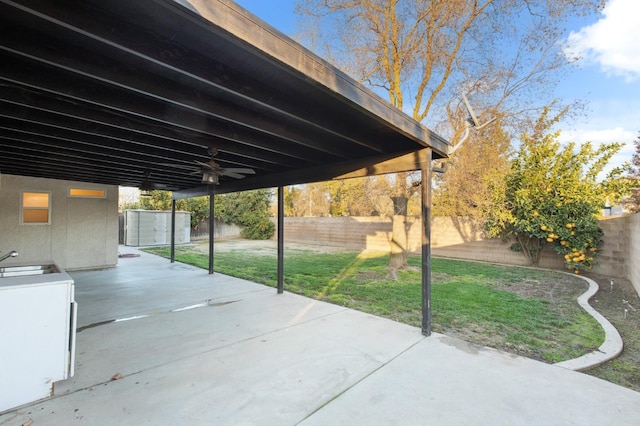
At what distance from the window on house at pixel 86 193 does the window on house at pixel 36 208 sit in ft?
1.58

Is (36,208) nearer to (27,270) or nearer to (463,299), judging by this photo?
(27,270)

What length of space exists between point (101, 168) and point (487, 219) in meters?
10.3

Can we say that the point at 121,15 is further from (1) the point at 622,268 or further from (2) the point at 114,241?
(1) the point at 622,268

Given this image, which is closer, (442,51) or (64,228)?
(442,51)

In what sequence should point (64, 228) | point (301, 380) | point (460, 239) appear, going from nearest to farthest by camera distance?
1. point (301, 380)
2. point (64, 228)
3. point (460, 239)

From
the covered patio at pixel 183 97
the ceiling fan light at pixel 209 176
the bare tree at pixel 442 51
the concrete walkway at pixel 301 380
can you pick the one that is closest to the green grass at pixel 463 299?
the concrete walkway at pixel 301 380

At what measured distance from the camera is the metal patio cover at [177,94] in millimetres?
1786

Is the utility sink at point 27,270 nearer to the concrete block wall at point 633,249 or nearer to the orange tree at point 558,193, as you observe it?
the concrete block wall at point 633,249

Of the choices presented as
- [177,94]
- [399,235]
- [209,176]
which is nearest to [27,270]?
[209,176]

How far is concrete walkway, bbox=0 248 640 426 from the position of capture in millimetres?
2141

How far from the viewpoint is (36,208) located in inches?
291

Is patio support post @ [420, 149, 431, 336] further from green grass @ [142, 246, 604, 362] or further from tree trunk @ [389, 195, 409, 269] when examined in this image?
tree trunk @ [389, 195, 409, 269]

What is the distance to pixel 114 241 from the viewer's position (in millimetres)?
8539

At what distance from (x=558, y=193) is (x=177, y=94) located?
9380 millimetres
